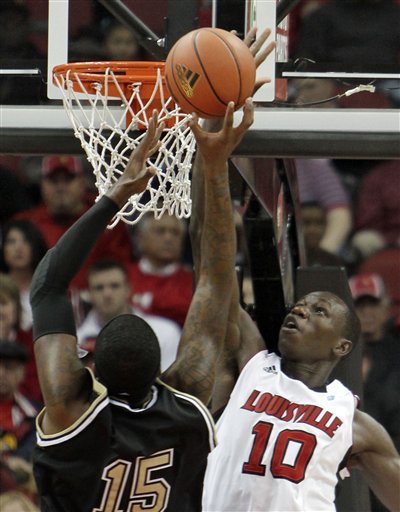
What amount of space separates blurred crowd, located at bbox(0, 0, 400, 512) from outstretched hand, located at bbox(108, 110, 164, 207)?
2.83m

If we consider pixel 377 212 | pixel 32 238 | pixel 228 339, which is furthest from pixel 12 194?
pixel 228 339

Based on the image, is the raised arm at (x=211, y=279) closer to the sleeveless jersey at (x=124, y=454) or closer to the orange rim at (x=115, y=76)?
the sleeveless jersey at (x=124, y=454)

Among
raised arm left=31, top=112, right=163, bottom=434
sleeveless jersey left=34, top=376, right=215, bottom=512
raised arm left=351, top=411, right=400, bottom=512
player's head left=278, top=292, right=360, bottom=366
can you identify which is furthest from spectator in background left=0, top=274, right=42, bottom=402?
raised arm left=31, top=112, right=163, bottom=434

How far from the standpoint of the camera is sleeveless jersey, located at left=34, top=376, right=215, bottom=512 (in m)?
2.84

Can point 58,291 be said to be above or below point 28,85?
below

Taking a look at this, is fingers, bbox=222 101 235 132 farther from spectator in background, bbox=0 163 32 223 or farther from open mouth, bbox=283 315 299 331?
spectator in background, bbox=0 163 32 223

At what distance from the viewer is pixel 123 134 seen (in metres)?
3.56

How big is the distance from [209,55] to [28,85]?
1017mm

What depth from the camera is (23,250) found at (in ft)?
21.4

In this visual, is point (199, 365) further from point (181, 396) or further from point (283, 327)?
point (283, 327)

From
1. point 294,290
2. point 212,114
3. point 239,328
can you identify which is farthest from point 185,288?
point 212,114

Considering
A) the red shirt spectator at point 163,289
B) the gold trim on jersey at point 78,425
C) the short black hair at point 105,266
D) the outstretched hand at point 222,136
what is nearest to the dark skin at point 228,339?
→ the outstretched hand at point 222,136

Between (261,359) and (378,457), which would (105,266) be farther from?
(378,457)

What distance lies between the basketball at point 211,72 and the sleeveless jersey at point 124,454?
78 cm
